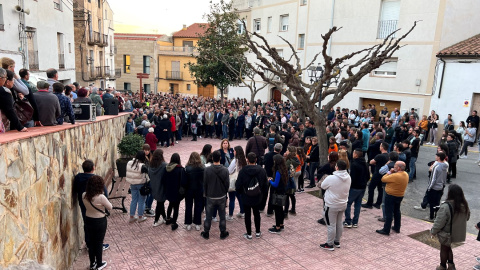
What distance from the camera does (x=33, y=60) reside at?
53.7 ft

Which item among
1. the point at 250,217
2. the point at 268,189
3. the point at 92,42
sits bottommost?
the point at 250,217

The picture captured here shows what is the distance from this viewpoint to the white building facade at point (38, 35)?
13836 mm

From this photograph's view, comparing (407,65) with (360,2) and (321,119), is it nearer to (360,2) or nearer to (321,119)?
(360,2)

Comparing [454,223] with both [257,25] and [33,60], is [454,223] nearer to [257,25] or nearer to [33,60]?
[33,60]

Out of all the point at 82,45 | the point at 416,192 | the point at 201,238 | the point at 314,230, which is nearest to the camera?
the point at 201,238

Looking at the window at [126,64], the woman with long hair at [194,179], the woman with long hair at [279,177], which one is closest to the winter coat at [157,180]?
the woman with long hair at [194,179]

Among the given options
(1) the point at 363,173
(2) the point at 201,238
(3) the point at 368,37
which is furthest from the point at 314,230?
(3) the point at 368,37

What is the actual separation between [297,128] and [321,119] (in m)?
2.85

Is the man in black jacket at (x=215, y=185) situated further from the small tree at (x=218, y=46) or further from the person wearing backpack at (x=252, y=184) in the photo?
the small tree at (x=218, y=46)

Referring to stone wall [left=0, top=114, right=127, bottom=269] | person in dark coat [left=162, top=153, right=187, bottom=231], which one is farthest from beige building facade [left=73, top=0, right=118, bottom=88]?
stone wall [left=0, top=114, right=127, bottom=269]

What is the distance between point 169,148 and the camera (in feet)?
49.7

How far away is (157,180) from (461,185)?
9.33 metres

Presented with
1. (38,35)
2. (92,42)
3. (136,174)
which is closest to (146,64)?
(92,42)

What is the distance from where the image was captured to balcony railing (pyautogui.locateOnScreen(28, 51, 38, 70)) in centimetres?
1606
